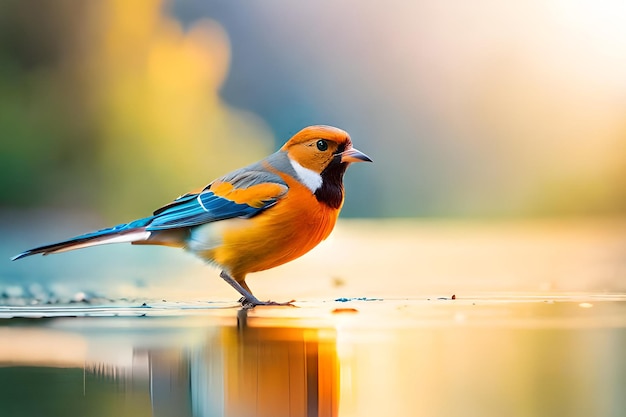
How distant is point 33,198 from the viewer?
300 cm

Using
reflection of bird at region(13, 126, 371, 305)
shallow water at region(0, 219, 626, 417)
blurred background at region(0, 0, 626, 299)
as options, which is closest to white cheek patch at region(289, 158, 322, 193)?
reflection of bird at region(13, 126, 371, 305)

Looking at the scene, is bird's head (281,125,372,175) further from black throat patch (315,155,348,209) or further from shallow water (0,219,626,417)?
shallow water (0,219,626,417)

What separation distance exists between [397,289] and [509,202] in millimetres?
1037

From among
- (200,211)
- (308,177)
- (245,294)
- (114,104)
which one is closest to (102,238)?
(200,211)

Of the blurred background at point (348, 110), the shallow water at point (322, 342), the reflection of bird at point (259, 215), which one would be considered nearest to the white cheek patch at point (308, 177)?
the reflection of bird at point (259, 215)

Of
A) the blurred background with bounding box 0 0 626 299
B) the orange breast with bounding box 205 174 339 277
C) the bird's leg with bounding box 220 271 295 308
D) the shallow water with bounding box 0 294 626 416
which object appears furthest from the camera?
the blurred background with bounding box 0 0 626 299

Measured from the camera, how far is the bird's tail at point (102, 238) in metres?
1.57

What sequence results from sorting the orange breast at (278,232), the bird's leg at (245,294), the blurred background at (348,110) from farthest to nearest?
the blurred background at (348,110), the bird's leg at (245,294), the orange breast at (278,232)

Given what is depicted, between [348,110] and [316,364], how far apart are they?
1.89 m

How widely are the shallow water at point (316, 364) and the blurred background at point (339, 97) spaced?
137 centimetres

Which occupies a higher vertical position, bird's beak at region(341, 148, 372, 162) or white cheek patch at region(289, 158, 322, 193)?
bird's beak at region(341, 148, 372, 162)

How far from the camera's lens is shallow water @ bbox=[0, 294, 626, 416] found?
0.91m

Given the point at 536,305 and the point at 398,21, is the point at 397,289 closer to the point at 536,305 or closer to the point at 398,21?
the point at 536,305

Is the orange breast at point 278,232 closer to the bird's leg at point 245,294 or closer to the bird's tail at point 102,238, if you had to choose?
the bird's leg at point 245,294
